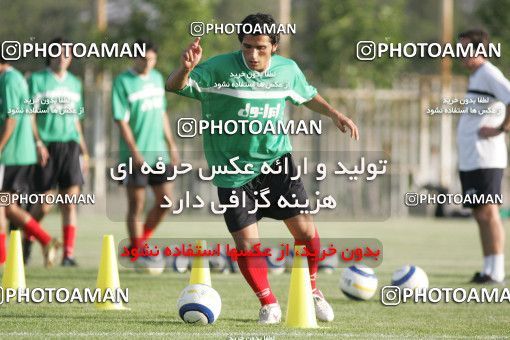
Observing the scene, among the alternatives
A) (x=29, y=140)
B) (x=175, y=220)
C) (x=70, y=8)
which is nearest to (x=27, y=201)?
(x=29, y=140)

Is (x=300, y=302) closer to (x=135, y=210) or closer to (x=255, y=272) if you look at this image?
(x=255, y=272)

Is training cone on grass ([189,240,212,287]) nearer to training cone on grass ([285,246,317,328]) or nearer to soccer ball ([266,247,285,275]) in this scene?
training cone on grass ([285,246,317,328])

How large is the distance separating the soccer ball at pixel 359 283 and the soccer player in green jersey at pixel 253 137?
144cm

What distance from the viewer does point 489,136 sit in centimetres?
1182

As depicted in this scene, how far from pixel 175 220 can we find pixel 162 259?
513 inches

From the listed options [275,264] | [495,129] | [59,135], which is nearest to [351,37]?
[59,135]

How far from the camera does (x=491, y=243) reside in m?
11.9

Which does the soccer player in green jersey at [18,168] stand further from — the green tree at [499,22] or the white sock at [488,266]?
the green tree at [499,22]

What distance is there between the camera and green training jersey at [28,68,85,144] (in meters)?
13.6

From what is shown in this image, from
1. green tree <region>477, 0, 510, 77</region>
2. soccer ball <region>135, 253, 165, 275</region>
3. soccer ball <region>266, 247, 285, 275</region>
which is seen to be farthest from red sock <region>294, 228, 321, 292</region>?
green tree <region>477, 0, 510, 77</region>

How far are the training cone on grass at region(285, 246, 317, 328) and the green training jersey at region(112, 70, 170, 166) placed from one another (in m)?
5.52

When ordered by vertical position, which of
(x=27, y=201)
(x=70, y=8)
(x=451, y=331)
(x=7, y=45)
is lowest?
(x=451, y=331)

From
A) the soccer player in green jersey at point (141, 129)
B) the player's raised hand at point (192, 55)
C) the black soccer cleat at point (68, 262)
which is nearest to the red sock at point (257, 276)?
the player's raised hand at point (192, 55)

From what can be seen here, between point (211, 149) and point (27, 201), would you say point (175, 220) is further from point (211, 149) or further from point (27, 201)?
point (211, 149)
